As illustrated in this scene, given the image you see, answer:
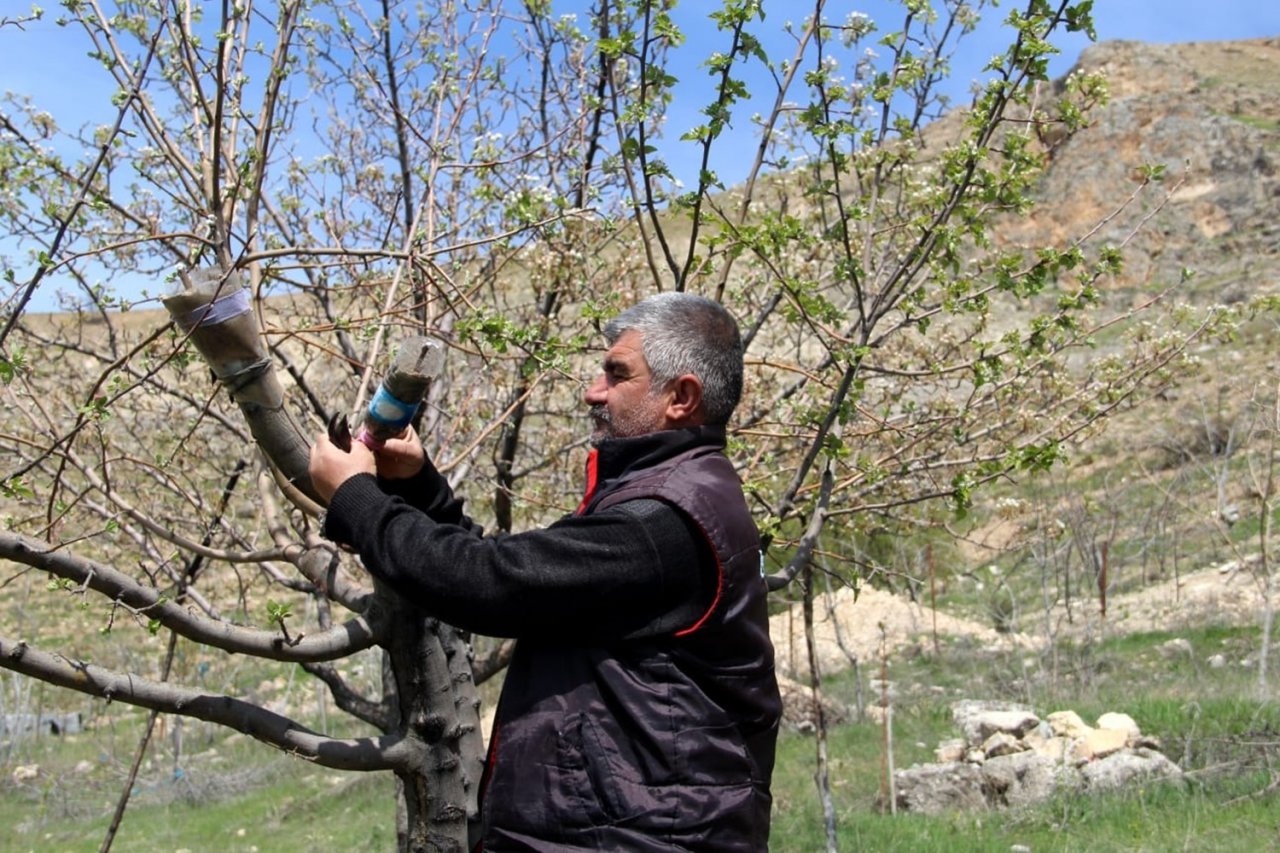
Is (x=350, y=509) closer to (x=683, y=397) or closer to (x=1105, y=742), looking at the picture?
(x=683, y=397)

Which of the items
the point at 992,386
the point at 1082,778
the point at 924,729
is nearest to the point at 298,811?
the point at 924,729

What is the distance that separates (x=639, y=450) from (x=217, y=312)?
0.85m

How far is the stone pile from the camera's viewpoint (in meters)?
7.60

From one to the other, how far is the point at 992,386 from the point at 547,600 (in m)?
2.92

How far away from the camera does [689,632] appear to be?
217 centimetres

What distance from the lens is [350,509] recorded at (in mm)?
2234

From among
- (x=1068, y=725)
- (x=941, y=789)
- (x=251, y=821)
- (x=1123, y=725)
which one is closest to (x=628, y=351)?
(x=941, y=789)

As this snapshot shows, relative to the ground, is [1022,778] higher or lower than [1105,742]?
lower

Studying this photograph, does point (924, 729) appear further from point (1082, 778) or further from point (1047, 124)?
point (1047, 124)

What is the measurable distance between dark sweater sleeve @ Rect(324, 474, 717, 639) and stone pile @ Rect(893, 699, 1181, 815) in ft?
19.8

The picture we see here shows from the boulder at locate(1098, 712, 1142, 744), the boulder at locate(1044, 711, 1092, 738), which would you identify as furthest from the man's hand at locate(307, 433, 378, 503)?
the boulder at locate(1044, 711, 1092, 738)

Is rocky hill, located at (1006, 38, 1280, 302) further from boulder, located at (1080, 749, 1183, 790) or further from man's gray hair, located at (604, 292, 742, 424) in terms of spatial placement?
man's gray hair, located at (604, 292, 742, 424)

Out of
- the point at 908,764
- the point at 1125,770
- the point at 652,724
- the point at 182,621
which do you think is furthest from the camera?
the point at 908,764

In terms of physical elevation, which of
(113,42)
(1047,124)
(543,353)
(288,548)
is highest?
(113,42)
